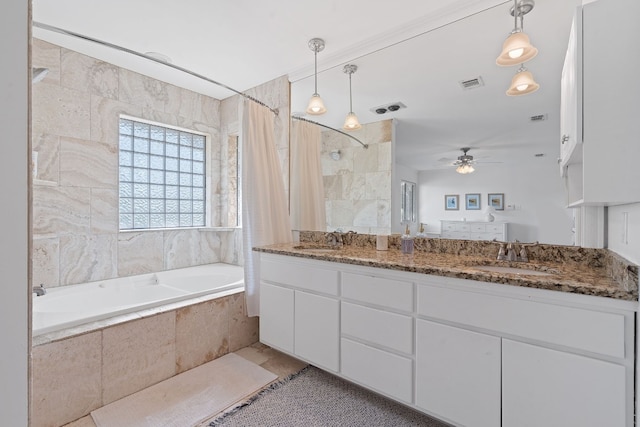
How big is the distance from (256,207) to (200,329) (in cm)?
103

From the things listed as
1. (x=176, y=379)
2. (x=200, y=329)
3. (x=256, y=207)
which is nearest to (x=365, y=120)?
(x=256, y=207)

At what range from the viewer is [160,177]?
324cm

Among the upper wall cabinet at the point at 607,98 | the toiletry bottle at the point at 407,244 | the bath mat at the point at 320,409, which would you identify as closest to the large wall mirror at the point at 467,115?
the toiletry bottle at the point at 407,244

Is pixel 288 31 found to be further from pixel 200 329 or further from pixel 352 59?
pixel 200 329

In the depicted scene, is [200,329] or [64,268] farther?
[64,268]

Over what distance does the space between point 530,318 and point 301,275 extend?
1300mm

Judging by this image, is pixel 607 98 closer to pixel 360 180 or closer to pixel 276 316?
pixel 360 180

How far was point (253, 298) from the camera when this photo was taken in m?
2.47

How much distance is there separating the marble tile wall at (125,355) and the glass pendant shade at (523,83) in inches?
94.5

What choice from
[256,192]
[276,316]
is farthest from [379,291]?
[256,192]

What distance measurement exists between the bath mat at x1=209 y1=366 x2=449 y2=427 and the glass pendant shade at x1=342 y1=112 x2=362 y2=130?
1872 millimetres

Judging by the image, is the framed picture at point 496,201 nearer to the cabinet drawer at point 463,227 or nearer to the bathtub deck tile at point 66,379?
the cabinet drawer at point 463,227

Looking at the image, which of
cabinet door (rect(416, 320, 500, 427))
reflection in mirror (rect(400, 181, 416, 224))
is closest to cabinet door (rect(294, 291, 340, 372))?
cabinet door (rect(416, 320, 500, 427))

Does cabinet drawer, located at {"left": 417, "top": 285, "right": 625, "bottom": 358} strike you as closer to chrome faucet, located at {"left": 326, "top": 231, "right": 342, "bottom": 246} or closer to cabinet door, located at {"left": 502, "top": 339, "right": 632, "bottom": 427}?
cabinet door, located at {"left": 502, "top": 339, "right": 632, "bottom": 427}
